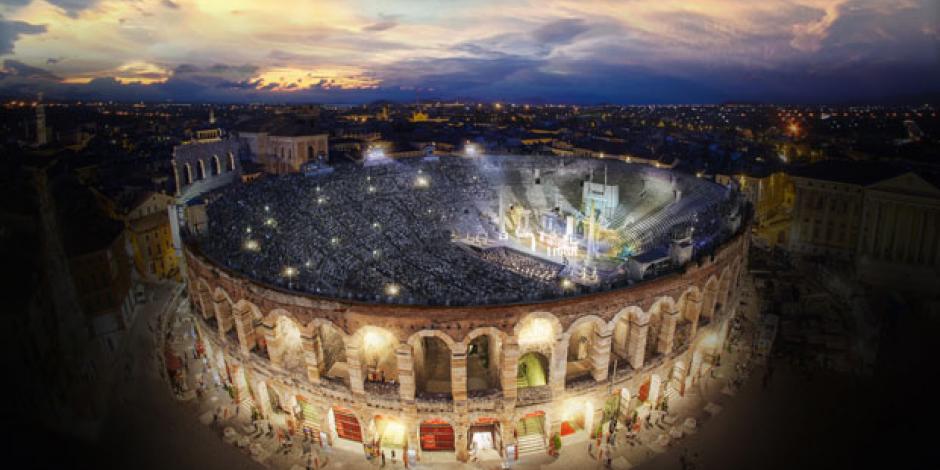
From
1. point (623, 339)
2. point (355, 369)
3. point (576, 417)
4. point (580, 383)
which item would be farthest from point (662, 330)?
point (355, 369)

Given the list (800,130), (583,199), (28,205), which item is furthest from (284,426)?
(800,130)

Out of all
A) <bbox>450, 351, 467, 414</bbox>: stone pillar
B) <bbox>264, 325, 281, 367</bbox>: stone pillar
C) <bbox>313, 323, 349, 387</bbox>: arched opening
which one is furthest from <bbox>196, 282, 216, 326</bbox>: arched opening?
<bbox>450, 351, 467, 414</bbox>: stone pillar

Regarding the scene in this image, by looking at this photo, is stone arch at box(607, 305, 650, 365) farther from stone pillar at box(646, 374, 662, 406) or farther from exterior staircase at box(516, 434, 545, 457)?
exterior staircase at box(516, 434, 545, 457)

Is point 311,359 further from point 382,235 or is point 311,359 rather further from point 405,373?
point 382,235

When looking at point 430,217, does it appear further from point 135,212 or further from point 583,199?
point 135,212

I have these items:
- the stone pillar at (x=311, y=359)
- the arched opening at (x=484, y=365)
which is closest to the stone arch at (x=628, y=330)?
the arched opening at (x=484, y=365)
